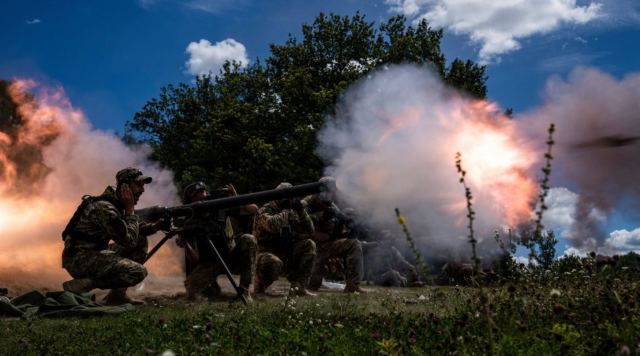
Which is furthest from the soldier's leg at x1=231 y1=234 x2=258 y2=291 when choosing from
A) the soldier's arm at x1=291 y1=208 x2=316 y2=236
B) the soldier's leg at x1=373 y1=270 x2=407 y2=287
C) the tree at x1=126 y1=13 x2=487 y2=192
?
the tree at x1=126 y1=13 x2=487 y2=192

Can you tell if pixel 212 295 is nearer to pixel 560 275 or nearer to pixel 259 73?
pixel 560 275

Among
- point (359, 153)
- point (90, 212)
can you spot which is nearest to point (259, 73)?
point (359, 153)

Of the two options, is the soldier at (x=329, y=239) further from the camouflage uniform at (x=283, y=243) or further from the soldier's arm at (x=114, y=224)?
the soldier's arm at (x=114, y=224)

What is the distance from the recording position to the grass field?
471 cm

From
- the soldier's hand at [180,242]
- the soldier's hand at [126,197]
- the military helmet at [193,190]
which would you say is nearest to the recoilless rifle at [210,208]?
the soldier's hand at [180,242]

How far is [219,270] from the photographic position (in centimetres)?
1098

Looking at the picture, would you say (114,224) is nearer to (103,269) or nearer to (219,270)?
(103,269)

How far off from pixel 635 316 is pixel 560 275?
2971mm

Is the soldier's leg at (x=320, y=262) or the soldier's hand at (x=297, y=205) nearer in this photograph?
the soldier's hand at (x=297, y=205)

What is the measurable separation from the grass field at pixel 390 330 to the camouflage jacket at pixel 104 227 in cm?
146

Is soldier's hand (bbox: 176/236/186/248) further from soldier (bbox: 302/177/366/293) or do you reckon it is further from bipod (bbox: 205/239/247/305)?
soldier (bbox: 302/177/366/293)

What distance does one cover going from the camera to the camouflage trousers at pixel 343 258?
1314 centimetres

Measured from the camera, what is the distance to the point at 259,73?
32.2 metres

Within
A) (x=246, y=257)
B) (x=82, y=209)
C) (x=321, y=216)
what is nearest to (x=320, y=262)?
(x=321, y=216)
